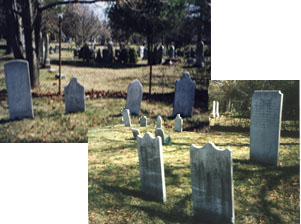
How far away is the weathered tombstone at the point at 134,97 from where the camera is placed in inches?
175

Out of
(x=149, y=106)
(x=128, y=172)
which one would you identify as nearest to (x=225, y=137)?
(x=128, y=172)

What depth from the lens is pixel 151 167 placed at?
3.12m

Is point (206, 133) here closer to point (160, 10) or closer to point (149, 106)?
point (149, 106)

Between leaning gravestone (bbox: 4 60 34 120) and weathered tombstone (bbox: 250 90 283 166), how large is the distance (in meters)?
3.22

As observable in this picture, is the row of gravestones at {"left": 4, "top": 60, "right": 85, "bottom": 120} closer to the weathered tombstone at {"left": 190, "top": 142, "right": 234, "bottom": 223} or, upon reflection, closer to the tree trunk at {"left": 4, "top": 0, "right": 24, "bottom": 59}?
the tree trunk at {"left": 4, "top": 0, "right": 24, "bottom": 59}

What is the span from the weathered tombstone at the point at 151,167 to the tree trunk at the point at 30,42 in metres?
2.54

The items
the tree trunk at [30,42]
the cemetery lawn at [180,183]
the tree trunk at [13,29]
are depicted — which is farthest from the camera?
the tree trunk at [30,42]

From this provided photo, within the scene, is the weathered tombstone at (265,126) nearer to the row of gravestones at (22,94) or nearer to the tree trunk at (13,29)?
the row of gravestones at (22,94)

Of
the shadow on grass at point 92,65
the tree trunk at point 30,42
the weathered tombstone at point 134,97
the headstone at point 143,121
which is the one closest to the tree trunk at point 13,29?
the tree trunk at point 30,42

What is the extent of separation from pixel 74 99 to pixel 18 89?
35.5 inches

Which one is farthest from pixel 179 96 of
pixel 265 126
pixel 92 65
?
pixel 92 65

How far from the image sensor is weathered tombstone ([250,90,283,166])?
3.35m

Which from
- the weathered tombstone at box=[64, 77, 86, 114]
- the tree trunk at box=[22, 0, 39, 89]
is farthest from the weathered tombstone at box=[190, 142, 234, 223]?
the tree trunk at box=[22, 0, 39, 89]

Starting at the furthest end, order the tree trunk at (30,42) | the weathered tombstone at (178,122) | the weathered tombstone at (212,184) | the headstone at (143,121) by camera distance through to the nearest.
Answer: the tree trunk at (30,42) < the headstone at (143,121) < the weathered tombstone at (178,122) < the weathered tombstone at (212,184)
